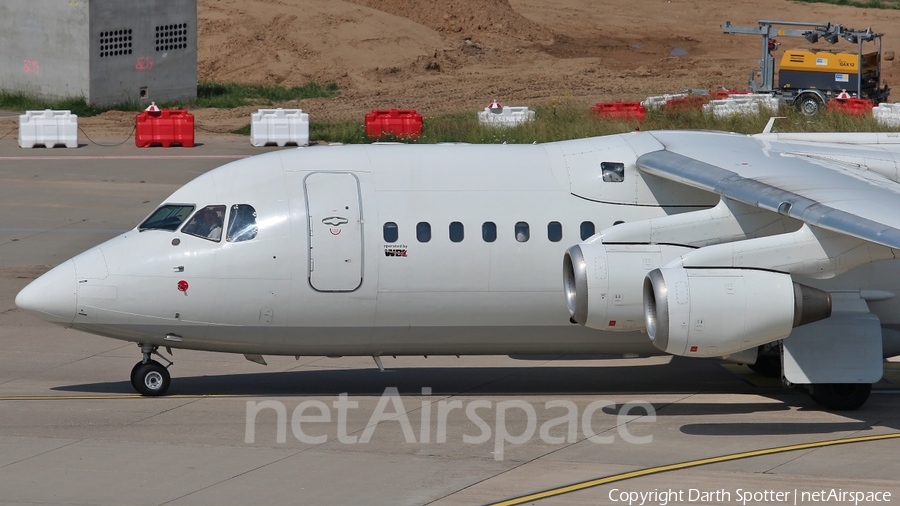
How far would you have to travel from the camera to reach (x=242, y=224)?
1528 cm

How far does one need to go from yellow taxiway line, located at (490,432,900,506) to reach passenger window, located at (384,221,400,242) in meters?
4.28

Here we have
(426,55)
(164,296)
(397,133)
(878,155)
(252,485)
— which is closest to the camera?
(252,485)

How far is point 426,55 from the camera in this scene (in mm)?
54188

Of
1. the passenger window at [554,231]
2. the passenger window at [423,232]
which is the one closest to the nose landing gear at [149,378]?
the passenger window at [423,232]

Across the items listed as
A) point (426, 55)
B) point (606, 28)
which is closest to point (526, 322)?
point (426, 55)

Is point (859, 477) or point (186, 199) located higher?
point (186, 199)

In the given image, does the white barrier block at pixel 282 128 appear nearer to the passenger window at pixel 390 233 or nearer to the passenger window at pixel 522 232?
the passenger window at pixel 390 233

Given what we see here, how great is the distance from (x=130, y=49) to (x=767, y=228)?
3213 cm

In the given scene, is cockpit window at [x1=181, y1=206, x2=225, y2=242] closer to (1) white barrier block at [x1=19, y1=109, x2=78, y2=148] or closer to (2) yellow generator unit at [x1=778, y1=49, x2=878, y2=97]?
(1) white barrier block at [x1=19, y1=109, x2=78, y2=148]

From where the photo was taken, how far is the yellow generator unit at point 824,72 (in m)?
41.5

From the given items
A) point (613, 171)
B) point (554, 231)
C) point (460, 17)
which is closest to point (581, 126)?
point (613, 171)

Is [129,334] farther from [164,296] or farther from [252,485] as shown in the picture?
[252,485]

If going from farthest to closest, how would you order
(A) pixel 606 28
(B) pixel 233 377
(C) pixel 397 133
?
1. (A) pixel 606 28
2. (C) pixel 397 133
3. (B) pixel 233 377

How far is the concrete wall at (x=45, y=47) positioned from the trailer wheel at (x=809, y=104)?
2456 centimetres
